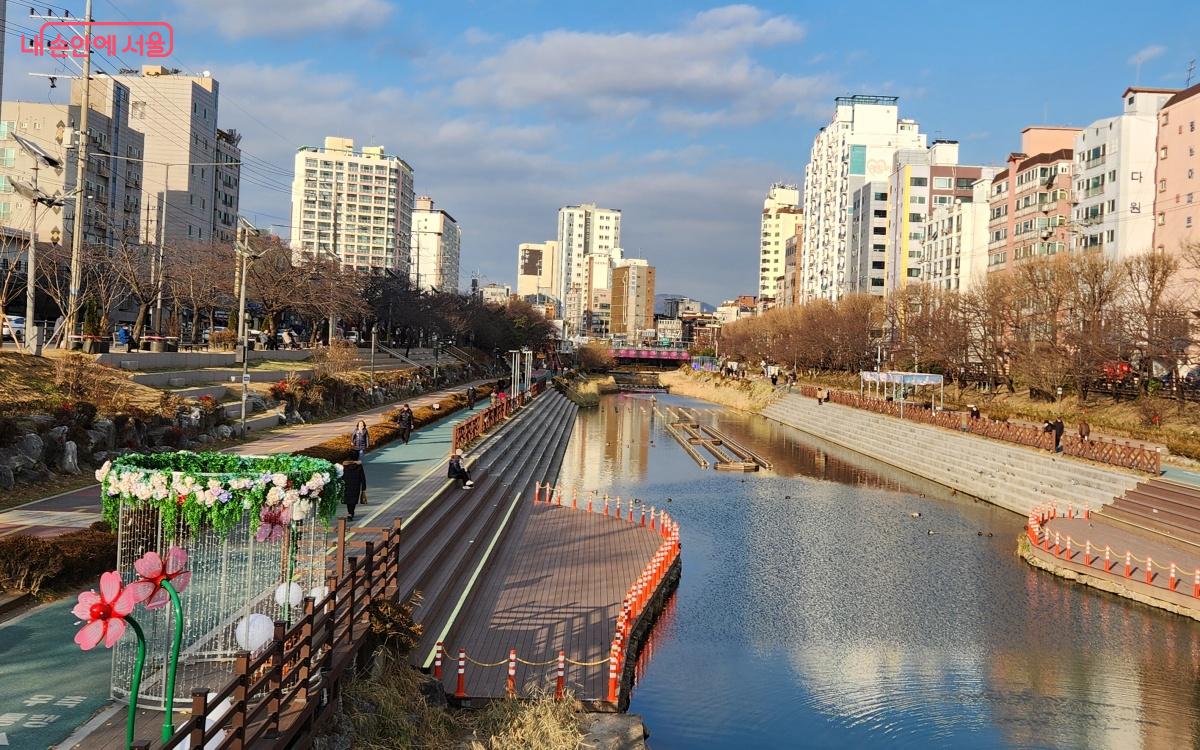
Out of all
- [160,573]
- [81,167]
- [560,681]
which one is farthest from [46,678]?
[81,167]

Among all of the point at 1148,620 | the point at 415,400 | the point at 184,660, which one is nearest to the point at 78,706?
the point at 184,660

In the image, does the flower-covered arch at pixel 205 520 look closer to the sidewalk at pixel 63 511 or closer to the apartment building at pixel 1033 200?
the sidewalk at pixel 63 511

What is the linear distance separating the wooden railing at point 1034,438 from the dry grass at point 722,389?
20.9 m

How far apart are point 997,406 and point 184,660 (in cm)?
5113

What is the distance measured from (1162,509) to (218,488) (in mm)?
27278

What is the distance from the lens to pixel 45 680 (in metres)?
9.93

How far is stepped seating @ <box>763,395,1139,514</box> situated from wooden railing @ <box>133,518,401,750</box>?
26745 millimetres

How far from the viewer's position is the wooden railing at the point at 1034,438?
29938mm

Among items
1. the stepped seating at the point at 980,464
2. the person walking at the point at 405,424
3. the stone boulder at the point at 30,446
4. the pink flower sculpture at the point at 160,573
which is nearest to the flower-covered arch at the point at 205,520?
the pink flower sculpture at the point at 160,573

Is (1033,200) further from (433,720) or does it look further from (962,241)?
(433,720)

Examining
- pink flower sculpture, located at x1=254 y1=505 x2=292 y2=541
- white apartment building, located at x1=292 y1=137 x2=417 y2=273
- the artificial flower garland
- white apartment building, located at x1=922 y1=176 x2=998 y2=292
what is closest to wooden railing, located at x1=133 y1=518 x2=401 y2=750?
pink flower sculpture, located at x1=254 y1=505 x2=292 y2=541

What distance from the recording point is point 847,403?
62719 millimetres

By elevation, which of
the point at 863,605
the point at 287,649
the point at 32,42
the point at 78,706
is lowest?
the point at 863,605

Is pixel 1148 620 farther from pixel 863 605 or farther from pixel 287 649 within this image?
pixel 287 649
